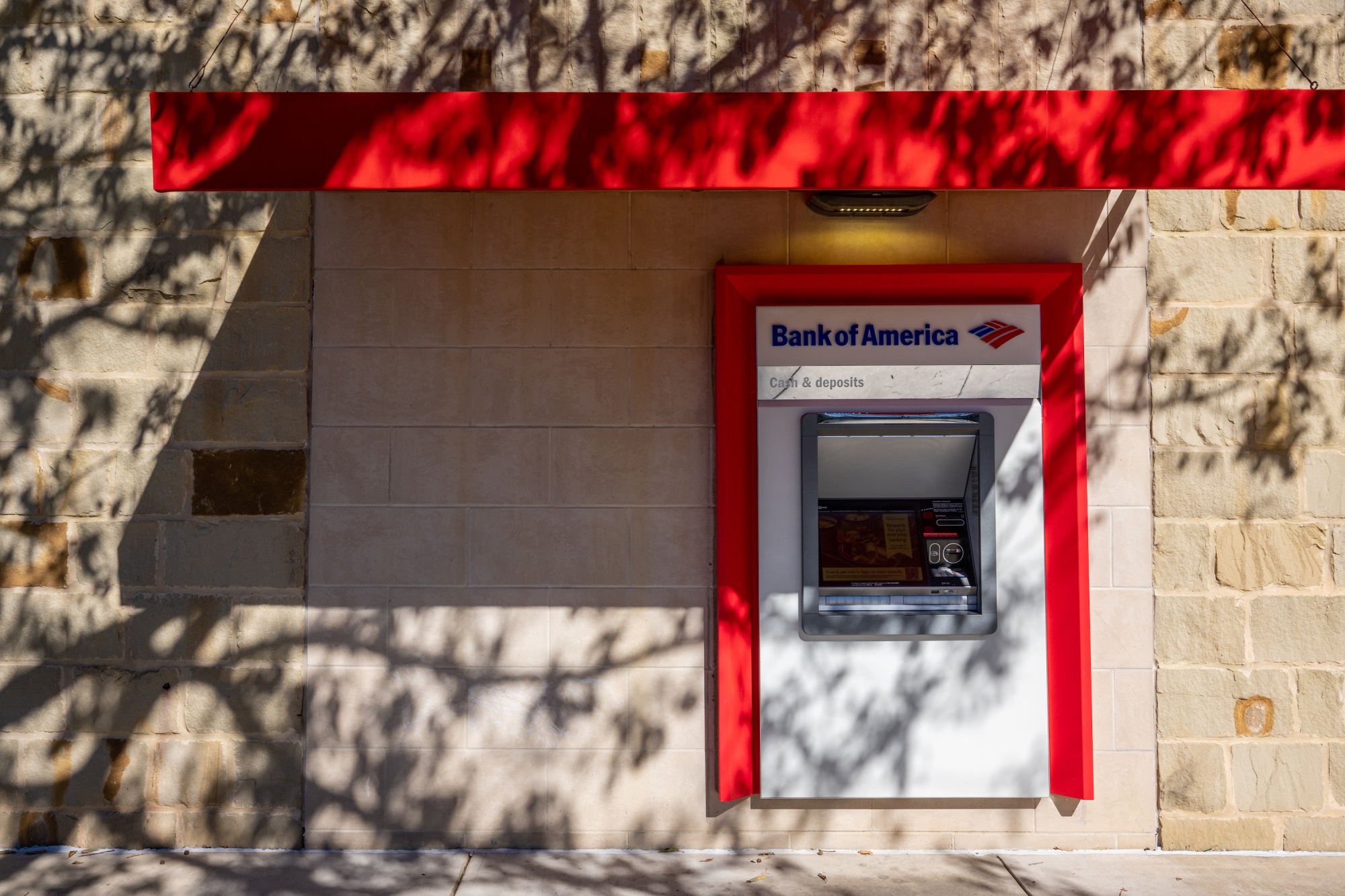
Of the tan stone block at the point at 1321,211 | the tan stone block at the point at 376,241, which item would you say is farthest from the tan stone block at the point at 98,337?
the tan stone block at the point at 1321,211

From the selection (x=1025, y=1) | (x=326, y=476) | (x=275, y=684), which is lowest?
(x=275, y=684)

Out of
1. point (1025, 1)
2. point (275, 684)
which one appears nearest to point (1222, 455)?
point (1025, 1)

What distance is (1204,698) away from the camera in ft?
13.0

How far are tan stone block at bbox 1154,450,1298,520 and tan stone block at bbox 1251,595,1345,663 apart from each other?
0.37 m

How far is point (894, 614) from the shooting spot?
3.86m

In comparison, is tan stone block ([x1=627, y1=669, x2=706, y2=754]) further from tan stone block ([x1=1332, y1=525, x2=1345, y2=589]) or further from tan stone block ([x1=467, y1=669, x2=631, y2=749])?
tan stone block ([x1=1332, y1=525, x2=1345, y2=589])

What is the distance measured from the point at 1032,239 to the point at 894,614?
5.47 ft

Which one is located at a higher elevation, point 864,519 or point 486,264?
point 486,264

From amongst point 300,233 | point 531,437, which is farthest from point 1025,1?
point 300,233

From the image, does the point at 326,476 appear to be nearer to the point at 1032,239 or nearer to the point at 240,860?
the point at 240,860

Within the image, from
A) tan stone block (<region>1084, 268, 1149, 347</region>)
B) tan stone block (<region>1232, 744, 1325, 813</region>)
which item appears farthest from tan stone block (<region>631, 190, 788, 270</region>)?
tan stone block (<region>1232, 744, 1325, 813</region>)

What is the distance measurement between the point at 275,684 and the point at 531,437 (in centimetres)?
150

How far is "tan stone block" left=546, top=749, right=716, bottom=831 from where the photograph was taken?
13.1ft

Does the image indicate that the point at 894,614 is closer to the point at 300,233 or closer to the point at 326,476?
the point at 326,476
